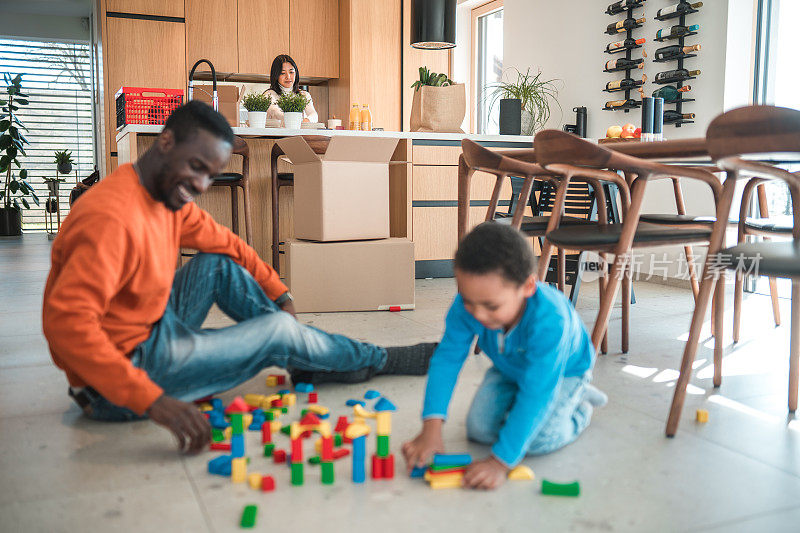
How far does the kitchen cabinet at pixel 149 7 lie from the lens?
5887 millimetres

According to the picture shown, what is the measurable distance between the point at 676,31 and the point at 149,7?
4147mm

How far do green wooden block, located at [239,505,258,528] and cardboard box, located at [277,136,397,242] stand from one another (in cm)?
214

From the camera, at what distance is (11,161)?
9180 mm

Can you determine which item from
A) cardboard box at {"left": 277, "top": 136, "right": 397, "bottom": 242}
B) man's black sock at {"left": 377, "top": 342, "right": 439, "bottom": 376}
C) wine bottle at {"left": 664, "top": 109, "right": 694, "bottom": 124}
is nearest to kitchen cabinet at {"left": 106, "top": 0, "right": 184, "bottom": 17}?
cardboard box at {"left": 277, "top": 136, "right": 397, "bottom": 242}

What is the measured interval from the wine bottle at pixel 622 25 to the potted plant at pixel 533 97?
0.60m

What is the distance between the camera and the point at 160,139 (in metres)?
1.52

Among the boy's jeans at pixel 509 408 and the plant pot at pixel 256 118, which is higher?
the plant pot at pixel 256 118

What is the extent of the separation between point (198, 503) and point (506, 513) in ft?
1.81

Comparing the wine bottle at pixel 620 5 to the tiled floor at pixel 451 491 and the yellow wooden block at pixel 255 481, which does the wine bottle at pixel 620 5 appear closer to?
the tiled floor at pixel 451 491

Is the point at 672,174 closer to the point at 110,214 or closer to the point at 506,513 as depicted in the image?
the point at 506,513

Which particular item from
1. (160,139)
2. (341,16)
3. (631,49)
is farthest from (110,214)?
(341,16)

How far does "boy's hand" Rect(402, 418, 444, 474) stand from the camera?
1.41 metres

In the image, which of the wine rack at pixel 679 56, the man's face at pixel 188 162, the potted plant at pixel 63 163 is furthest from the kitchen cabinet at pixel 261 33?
the man's face at pixel 188 162

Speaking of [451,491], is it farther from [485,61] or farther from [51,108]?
[51,108]
